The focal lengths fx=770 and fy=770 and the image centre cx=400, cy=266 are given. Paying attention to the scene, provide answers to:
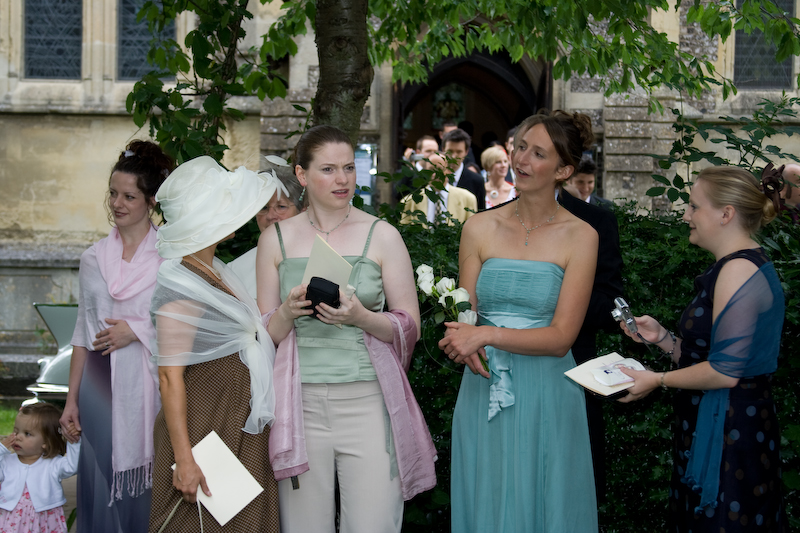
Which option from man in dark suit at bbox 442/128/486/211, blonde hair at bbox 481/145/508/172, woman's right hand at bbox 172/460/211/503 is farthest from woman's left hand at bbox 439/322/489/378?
blonde hair at bbox 481/145/508/172

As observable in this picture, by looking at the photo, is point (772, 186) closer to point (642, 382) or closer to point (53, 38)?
point (642, 382)

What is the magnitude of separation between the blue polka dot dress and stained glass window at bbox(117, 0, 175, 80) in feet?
31.6

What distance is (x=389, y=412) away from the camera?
2.80 metres

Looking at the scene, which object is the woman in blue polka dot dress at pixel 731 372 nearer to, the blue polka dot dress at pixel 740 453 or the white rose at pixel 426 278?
the blue polka dot dress at pixel 740 453

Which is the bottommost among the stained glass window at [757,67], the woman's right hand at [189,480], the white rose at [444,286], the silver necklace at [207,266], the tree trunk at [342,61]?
the woman's right hand at [189,480]

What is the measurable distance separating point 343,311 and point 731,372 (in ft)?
4.33

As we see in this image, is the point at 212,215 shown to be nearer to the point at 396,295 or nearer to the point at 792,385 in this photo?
the point at 396,295

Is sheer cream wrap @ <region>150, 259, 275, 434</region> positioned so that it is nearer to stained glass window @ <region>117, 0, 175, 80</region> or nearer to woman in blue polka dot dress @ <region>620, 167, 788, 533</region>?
woman in blue polka dot dress @ <region>620, 167, 788, 533</region>

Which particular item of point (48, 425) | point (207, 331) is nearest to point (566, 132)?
point (207, 331)

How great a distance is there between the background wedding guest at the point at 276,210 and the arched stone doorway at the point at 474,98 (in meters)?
10.1

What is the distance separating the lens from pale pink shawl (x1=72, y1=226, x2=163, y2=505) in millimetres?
3352

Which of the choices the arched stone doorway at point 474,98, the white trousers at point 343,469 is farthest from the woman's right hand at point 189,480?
the arched stone doorway at point 474,98

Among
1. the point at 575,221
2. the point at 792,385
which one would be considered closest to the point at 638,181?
the point at 792,385

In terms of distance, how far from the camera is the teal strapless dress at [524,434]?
285 cm
